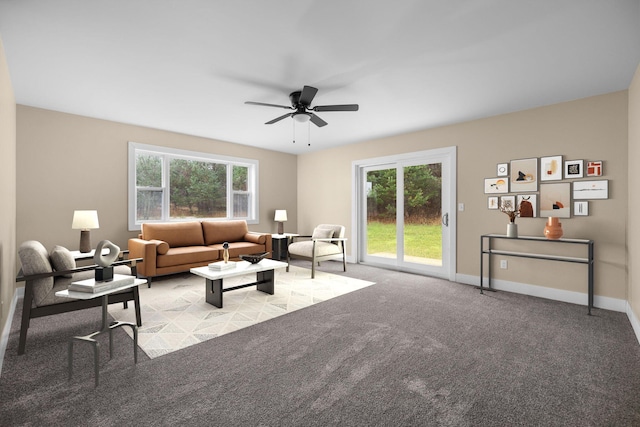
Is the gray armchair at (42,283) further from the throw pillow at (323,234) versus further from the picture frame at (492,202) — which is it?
the picture frame at (492,202)

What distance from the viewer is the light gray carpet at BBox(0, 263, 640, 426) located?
168 cm

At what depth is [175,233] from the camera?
16.8 feet

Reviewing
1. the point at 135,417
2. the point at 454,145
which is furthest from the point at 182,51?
the point at 454,145

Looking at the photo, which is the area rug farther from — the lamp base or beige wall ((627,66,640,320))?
beige wall ((627,66,640,320))

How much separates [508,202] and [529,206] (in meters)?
0.26

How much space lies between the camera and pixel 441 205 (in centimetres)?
512

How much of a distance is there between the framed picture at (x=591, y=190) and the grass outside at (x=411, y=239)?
1893 millimetres

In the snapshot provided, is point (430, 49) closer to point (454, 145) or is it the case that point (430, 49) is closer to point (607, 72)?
point (607, 72)

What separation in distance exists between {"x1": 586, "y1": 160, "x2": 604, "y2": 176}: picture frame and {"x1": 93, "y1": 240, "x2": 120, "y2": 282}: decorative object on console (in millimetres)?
5006

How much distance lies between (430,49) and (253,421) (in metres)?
3.06

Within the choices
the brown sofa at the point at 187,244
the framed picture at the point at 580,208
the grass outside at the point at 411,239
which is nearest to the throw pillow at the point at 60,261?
the brown sofa at the point at 187,244

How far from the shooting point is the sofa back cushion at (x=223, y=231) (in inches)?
223

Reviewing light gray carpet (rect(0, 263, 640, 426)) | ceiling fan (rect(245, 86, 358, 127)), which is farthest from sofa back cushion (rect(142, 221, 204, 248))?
ceiling fan (rect(245, 86, 358, 127))

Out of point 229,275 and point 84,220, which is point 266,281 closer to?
point 229,275
